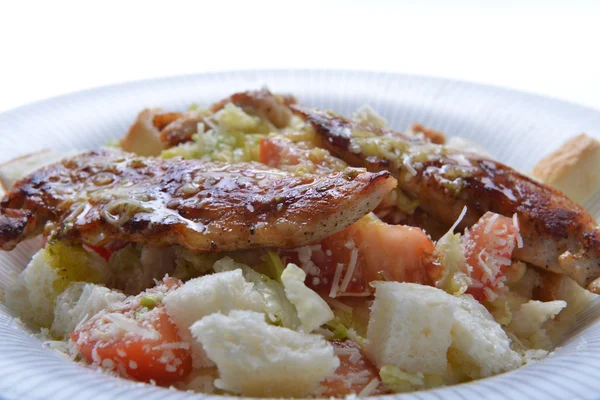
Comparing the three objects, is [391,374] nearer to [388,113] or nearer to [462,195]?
[462,195]

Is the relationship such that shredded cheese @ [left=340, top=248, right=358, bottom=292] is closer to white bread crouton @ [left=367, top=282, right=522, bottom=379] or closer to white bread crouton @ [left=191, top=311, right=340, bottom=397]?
white bread crouton @ [left=367, top=282, right=522, bottom=379]

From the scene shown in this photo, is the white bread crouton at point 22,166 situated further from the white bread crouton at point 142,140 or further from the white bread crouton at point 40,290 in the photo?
the white bread crouton at point 40,290

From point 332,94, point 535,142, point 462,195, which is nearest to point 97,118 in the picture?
point 332,94

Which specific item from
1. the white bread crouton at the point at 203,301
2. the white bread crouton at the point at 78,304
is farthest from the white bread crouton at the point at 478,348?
the white bread crouton at the point at 78,304

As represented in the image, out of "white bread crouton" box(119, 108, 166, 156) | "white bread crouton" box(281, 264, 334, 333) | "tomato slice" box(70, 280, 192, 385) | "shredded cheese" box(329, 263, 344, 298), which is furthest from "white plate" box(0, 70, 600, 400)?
"white bread crouton" box(119, 108, 166, 156)

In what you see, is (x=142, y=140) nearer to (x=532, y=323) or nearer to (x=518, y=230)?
(x=518, y=230)

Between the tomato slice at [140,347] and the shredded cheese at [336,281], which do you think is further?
the shredded cheese at [336,281]
